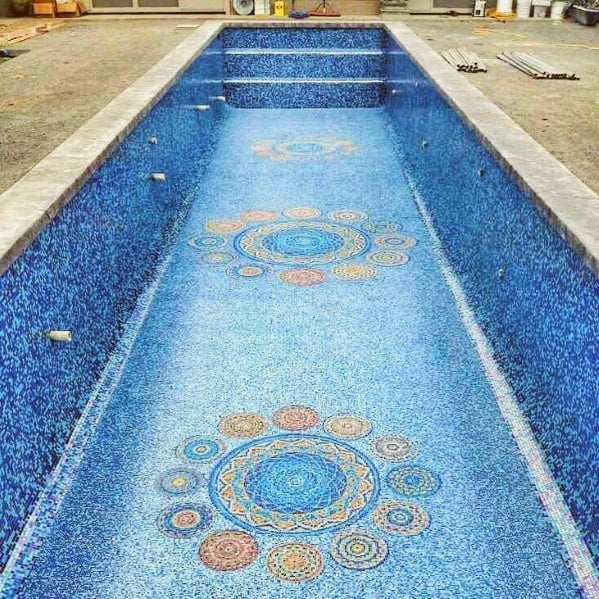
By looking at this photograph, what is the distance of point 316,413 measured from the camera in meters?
2.33

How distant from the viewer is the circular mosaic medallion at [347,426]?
2227mm

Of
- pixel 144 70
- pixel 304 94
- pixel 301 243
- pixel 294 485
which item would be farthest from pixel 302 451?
pixel 304 94

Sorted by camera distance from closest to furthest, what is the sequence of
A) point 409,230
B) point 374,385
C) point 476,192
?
1. point 374,385
2. point 476,192
3. point 409,230

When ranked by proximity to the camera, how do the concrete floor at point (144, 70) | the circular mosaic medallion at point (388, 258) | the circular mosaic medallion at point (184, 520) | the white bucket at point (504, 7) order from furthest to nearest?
the white bucket at point (504, 7) → the circular mosaic medallion at point (388, 258) → the concrete floor at point (144, 70) → the circular mosaic medallion at point (184, 520)

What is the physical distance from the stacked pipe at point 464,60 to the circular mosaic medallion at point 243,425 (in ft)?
9.93

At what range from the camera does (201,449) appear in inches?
85.3

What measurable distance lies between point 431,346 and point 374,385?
354 millimetres

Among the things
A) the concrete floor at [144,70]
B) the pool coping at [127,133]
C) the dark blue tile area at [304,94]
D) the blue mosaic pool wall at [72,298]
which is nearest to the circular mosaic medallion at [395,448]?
the pool coping at [127,133]

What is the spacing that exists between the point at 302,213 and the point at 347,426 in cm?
189

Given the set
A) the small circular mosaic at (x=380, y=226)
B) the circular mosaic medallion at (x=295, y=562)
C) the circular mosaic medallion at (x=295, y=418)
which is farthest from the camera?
the small circular mosaic at (x=380, y=226)

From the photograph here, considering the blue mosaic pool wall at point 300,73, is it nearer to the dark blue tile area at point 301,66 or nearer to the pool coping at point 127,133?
the dark blue tile area at point 301,66

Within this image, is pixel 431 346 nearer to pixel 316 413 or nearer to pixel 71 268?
pixel 316 413

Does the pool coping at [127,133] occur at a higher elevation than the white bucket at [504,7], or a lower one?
higher

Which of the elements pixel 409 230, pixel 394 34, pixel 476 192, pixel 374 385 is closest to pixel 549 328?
pixel 374 385
